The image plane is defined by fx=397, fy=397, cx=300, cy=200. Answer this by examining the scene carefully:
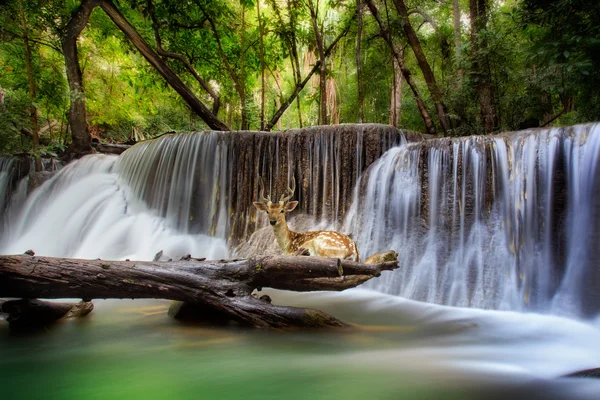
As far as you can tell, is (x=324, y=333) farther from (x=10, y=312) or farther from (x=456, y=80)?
(x=456, y=80)

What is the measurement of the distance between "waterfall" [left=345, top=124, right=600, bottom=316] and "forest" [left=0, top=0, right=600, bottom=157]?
2764 millimetres

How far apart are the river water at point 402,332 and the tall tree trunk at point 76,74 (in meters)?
5.65

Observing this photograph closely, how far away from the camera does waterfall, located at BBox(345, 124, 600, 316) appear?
562 cm

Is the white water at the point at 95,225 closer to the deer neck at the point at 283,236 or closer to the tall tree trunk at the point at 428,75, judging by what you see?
the deer neck at the point at 283,236

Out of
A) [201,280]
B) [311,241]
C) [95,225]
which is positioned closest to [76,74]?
[95,225]

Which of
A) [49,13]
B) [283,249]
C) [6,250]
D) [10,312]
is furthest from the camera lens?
[49,13]

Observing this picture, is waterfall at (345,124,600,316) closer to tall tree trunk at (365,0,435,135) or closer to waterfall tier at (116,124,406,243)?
waterfall tier at (116,124,406,243)

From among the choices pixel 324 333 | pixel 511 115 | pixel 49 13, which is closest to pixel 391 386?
pixel 324 333

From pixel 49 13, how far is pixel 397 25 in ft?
40.3

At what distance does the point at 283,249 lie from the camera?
6492 millimetres

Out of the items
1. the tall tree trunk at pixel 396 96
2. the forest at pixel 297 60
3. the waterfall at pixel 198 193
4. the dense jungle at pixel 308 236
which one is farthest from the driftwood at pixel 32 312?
the tall tree trunk at pixel 396 96

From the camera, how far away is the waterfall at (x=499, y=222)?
562 cm

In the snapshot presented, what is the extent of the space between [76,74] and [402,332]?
14.7 m

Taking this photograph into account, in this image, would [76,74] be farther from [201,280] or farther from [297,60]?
[201,280]
